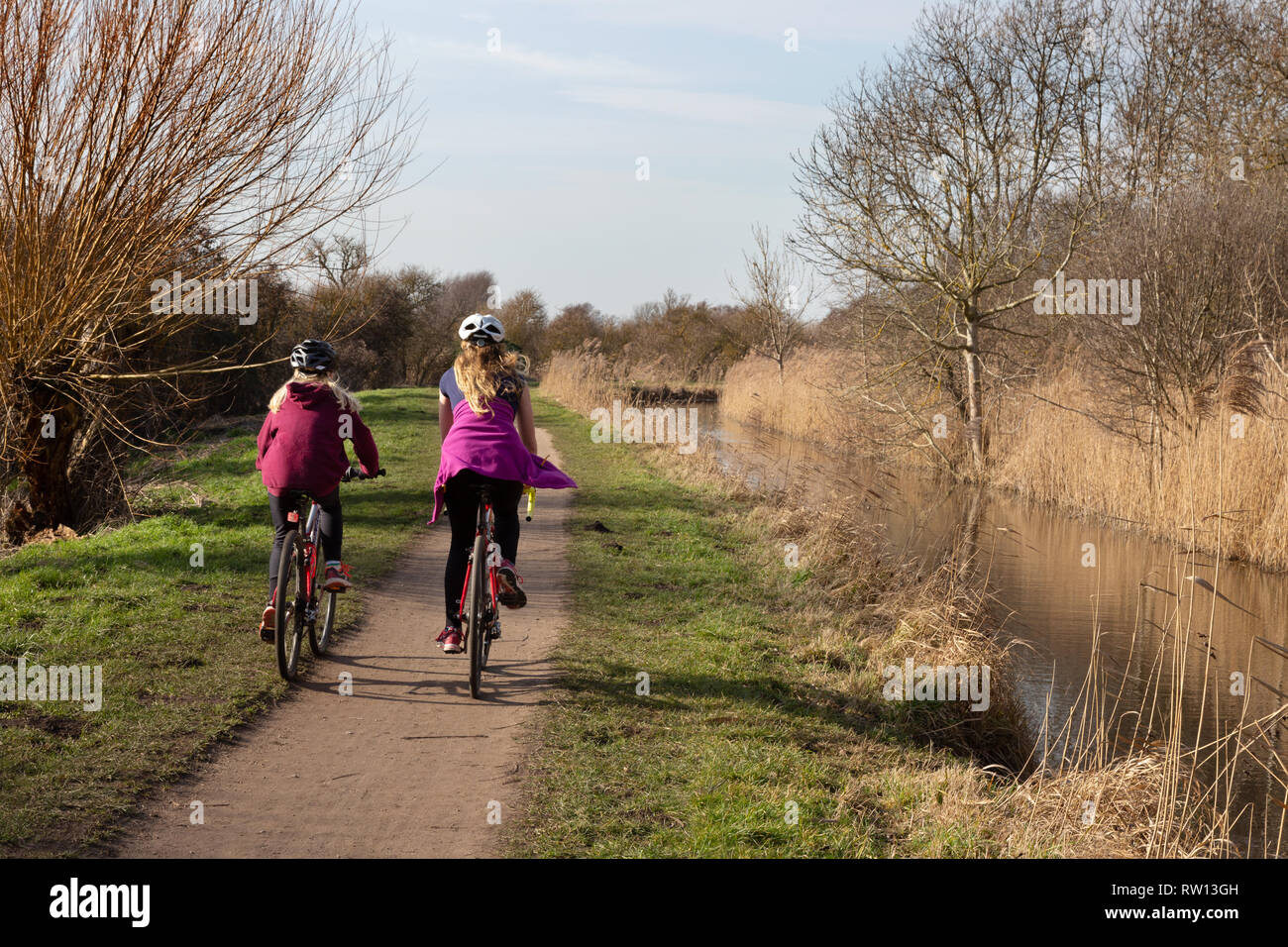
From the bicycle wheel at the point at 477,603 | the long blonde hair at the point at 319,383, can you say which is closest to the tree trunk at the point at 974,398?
the bicycle wheel at the point at 477,603

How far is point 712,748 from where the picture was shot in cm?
570

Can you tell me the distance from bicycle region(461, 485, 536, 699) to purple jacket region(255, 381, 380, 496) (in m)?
1.02

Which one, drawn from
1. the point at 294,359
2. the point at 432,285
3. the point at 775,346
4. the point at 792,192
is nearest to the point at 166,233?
the point at 294,359

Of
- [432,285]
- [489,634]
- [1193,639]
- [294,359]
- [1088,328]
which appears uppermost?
[432,285]

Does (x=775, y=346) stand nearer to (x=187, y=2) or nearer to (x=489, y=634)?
(x=187, y=2)

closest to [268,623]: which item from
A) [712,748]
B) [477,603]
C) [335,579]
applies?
[335,579]

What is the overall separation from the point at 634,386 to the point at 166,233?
23.4m

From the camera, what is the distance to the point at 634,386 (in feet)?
107

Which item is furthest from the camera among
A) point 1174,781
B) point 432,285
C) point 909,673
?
point 432,285

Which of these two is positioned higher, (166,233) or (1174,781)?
(166,233)

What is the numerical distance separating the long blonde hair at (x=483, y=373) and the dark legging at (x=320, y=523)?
1.13m

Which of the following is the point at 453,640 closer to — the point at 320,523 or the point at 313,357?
the point at 320,523

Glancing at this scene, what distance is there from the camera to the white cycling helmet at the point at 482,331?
5.87 metres

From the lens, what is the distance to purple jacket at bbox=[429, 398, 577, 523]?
5777 millimetres
